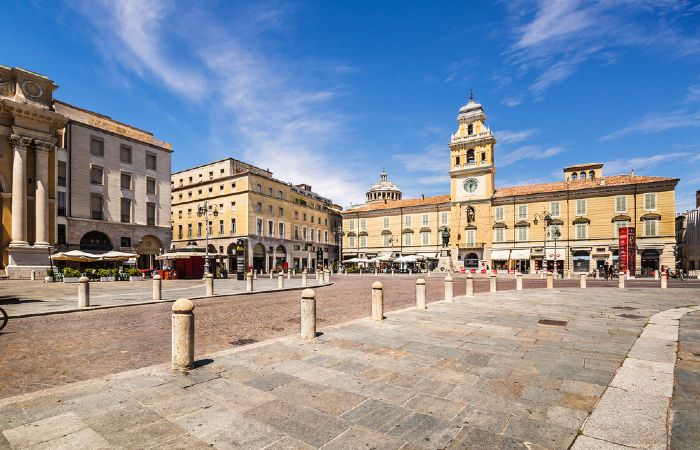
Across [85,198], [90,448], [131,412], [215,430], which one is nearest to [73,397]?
[131,412]

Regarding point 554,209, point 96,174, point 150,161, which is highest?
point 150,161

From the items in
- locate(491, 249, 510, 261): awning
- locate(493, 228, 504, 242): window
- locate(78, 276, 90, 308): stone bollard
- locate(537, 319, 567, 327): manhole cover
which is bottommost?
locate(491, 249, 510, 261): awning

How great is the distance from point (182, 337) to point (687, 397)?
6.40m

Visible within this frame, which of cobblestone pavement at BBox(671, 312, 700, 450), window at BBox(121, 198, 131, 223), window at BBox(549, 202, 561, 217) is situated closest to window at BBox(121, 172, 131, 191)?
window at BBox(121, 198, 131, 223)

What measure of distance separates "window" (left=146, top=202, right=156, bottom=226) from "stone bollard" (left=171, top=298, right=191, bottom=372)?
3738 cm

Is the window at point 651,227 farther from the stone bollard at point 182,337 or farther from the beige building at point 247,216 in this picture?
the stone bollard at point 182,337

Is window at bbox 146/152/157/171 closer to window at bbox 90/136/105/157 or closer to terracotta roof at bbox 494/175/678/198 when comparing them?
window at bbox 90/136/105/157

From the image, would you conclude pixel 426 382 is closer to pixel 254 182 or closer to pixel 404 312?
pixel 404 312

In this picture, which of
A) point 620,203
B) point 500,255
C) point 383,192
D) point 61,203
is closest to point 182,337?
point 61,203

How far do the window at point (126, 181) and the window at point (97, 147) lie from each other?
8.79ft

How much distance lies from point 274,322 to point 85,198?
3253 cm

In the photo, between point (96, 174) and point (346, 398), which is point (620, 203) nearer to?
point (346, 398)

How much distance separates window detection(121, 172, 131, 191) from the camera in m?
35.6

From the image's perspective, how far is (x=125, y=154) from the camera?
3603 cm
